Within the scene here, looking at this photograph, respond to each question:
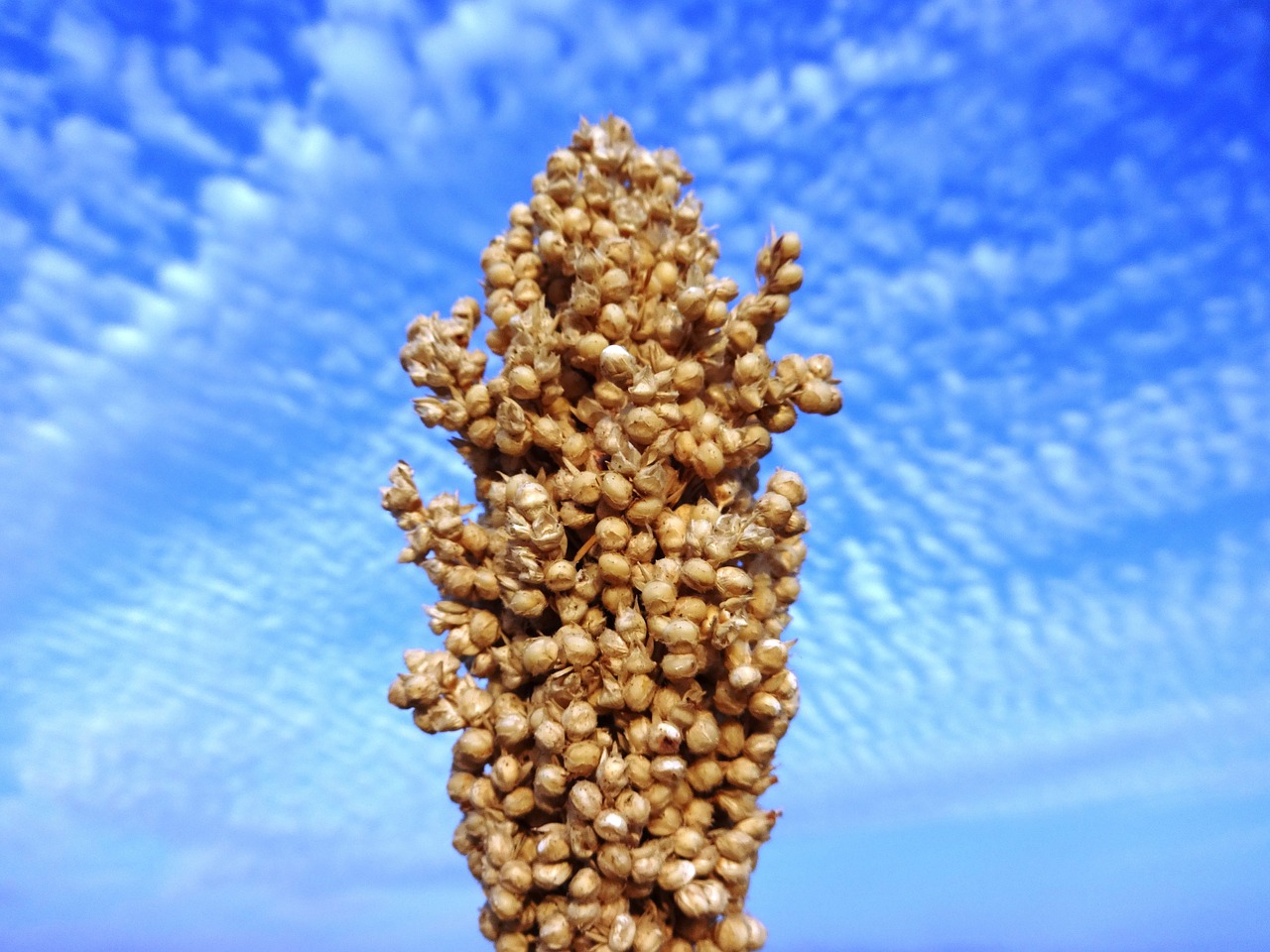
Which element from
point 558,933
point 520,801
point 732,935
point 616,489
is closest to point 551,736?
point 520,801

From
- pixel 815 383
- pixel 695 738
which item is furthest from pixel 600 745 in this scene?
pixel 815 383

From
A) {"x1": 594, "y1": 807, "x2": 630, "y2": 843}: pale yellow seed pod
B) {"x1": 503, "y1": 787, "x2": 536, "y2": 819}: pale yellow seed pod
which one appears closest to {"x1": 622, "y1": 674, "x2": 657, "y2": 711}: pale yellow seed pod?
{"x1": 594, "y1": 807, "x2": 630, "y2": 843}: pale yellow seed pod

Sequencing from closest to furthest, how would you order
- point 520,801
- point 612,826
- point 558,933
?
point 612,826, point 558,933, point 520,801

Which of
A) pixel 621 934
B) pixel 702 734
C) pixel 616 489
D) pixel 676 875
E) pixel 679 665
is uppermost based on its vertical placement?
pixel 616 489

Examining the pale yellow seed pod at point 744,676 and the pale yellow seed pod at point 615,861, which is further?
the pale yellow seed pod at point 744,676

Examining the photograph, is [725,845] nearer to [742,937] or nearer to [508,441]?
[742,937]

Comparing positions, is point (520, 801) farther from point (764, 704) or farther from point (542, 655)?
point (764, 704)

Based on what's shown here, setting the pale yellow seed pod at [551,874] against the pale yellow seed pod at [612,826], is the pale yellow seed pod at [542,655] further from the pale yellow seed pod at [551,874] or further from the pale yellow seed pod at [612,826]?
the pale yellow seed pod at [551,874]

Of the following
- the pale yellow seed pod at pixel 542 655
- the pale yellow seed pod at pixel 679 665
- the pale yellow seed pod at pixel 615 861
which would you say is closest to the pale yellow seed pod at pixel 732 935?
the pale yellow seed pod at pixel 615 861

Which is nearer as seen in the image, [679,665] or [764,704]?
[679,665]

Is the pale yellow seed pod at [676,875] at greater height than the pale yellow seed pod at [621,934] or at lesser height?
greater
